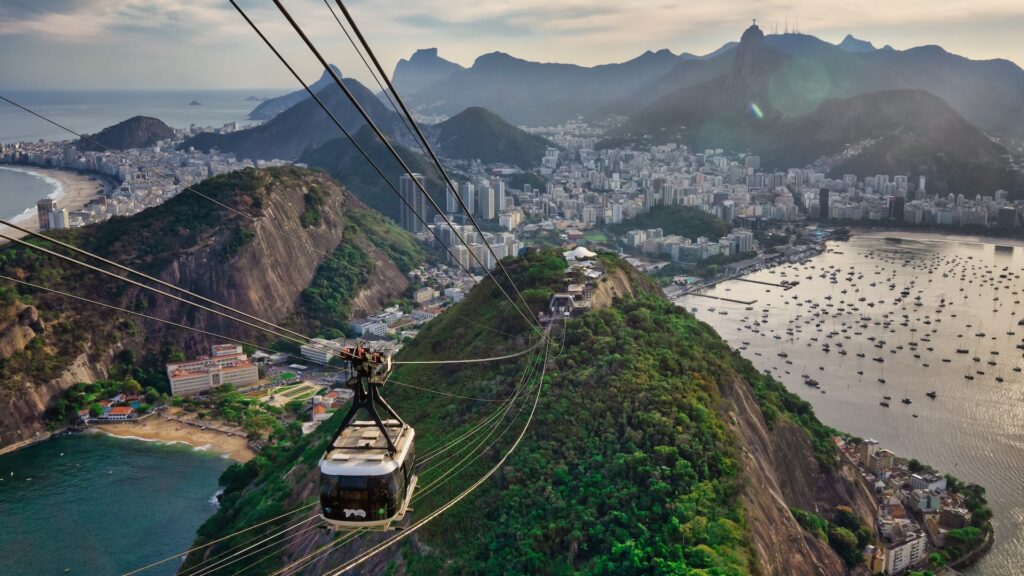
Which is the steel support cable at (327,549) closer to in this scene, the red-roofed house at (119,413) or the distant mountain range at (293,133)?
the red-roofed house at (119,413)

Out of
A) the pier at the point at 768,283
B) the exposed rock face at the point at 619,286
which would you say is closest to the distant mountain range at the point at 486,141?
the pier at the point at 768,283

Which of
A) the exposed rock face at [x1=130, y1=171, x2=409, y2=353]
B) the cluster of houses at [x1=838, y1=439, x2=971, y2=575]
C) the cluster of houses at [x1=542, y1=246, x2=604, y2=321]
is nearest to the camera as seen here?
the cluster of houses at [x1=838, y1=439, x2=971, y2=575]

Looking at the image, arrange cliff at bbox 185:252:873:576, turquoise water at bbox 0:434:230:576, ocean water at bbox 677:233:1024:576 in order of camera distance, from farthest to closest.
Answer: ocean water at bbox 677:233:1024:576, turquoise water at bbox 0:434:230:576, cliff at bbox 185:252:873:576

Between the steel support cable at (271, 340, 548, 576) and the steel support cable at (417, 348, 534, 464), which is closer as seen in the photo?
the steel support cable at (271, 340, 548, 576)

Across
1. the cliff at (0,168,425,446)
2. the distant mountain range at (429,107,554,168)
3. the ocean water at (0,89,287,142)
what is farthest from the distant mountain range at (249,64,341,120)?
the cliff at (0,168,425,446)

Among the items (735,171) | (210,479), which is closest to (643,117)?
(735,171)

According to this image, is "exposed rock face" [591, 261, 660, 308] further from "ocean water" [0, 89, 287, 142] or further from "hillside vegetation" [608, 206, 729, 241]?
"ocean water" [0, 89, 287, 142]
